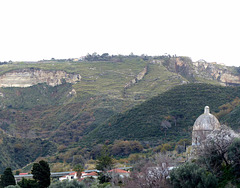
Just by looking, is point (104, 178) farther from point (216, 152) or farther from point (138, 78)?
point (138, 78)

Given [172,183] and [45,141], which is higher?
[172,183]

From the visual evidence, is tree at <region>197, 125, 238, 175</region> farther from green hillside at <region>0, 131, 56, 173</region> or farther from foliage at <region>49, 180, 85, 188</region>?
green hillside at <region>0, 131, 56, 173</region>

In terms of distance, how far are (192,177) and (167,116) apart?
37.2m

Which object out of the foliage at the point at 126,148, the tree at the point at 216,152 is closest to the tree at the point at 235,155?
the tree at the point at 216,152

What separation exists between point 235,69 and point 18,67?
5471 centimetres

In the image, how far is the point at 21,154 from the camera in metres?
69.1

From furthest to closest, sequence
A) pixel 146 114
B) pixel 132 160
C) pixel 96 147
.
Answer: pixel 146 114, pixel 96 147, pixel 132 160

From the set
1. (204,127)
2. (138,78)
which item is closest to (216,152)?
(204,127)

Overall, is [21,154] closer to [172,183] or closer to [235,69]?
[172,183]

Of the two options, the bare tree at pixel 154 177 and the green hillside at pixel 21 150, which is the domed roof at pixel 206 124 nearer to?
the bare tree at pixel 154 177

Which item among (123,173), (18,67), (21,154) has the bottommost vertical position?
(21,154)

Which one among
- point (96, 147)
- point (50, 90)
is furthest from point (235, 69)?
point (96, 147)

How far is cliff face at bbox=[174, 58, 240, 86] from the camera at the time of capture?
354 ft

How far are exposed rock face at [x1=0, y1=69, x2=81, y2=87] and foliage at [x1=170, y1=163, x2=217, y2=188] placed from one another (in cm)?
7562
